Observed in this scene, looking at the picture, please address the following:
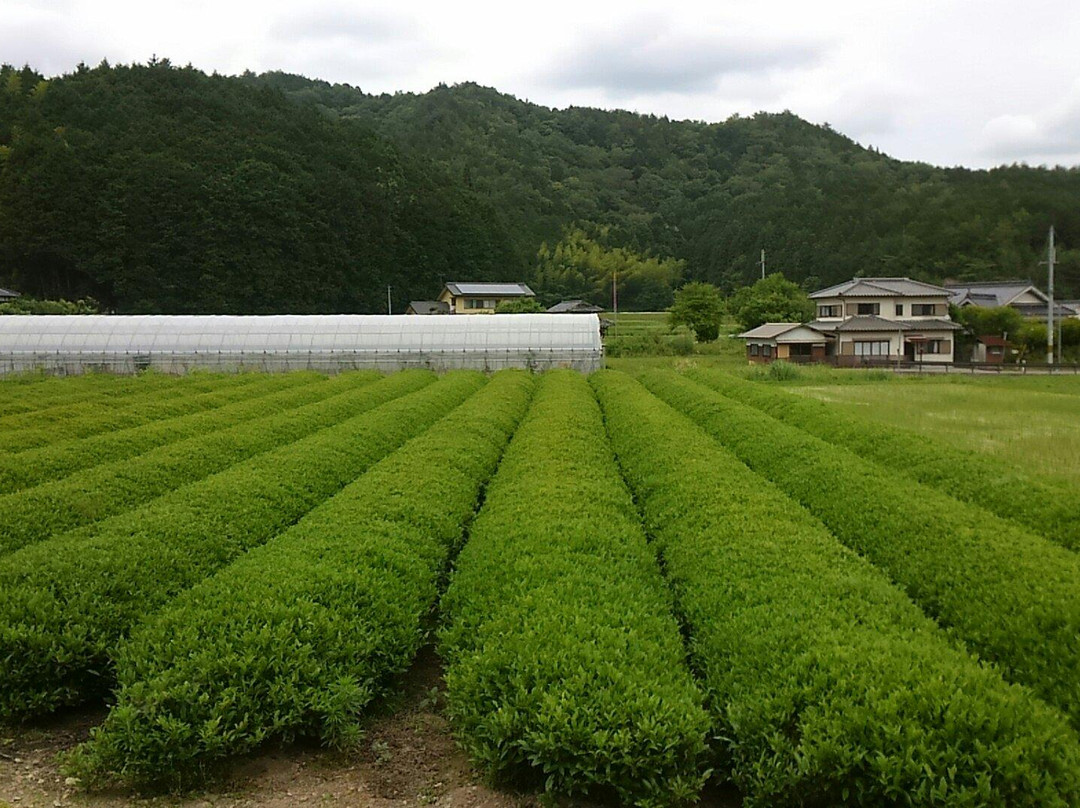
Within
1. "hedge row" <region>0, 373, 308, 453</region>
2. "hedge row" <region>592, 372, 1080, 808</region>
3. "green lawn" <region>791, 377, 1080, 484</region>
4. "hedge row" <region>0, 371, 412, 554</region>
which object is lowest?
"hedge row" <region>592, 372, 1080, 808</region>

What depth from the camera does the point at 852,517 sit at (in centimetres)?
874

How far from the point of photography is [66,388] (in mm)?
25312

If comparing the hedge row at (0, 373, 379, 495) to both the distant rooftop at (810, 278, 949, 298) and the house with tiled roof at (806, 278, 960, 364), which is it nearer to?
the house with tiled roof at (806, 278, 960, 364)

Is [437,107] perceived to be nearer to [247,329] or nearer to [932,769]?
[247,329]

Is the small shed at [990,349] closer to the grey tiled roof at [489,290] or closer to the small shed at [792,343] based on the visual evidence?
the small shed at [792,343]

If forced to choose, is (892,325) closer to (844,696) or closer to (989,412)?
(989,412)

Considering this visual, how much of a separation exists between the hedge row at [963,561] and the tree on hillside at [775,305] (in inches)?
1623

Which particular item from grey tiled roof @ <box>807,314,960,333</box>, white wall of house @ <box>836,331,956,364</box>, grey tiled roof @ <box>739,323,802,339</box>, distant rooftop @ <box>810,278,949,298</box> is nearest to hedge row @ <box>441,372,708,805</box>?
grey tiled roof @ <box>739,323,802,339</box>

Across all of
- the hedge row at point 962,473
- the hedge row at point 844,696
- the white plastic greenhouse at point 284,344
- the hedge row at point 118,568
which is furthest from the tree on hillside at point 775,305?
the hedge row at point 844,696

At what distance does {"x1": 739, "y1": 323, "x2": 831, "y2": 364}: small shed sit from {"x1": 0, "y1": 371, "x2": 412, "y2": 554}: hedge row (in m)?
30.4

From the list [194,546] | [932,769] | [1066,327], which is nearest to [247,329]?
[194,546]

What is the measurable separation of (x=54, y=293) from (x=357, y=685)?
61903 mm

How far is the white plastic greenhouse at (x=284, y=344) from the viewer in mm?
32750

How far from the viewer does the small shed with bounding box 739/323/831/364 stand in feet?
136
